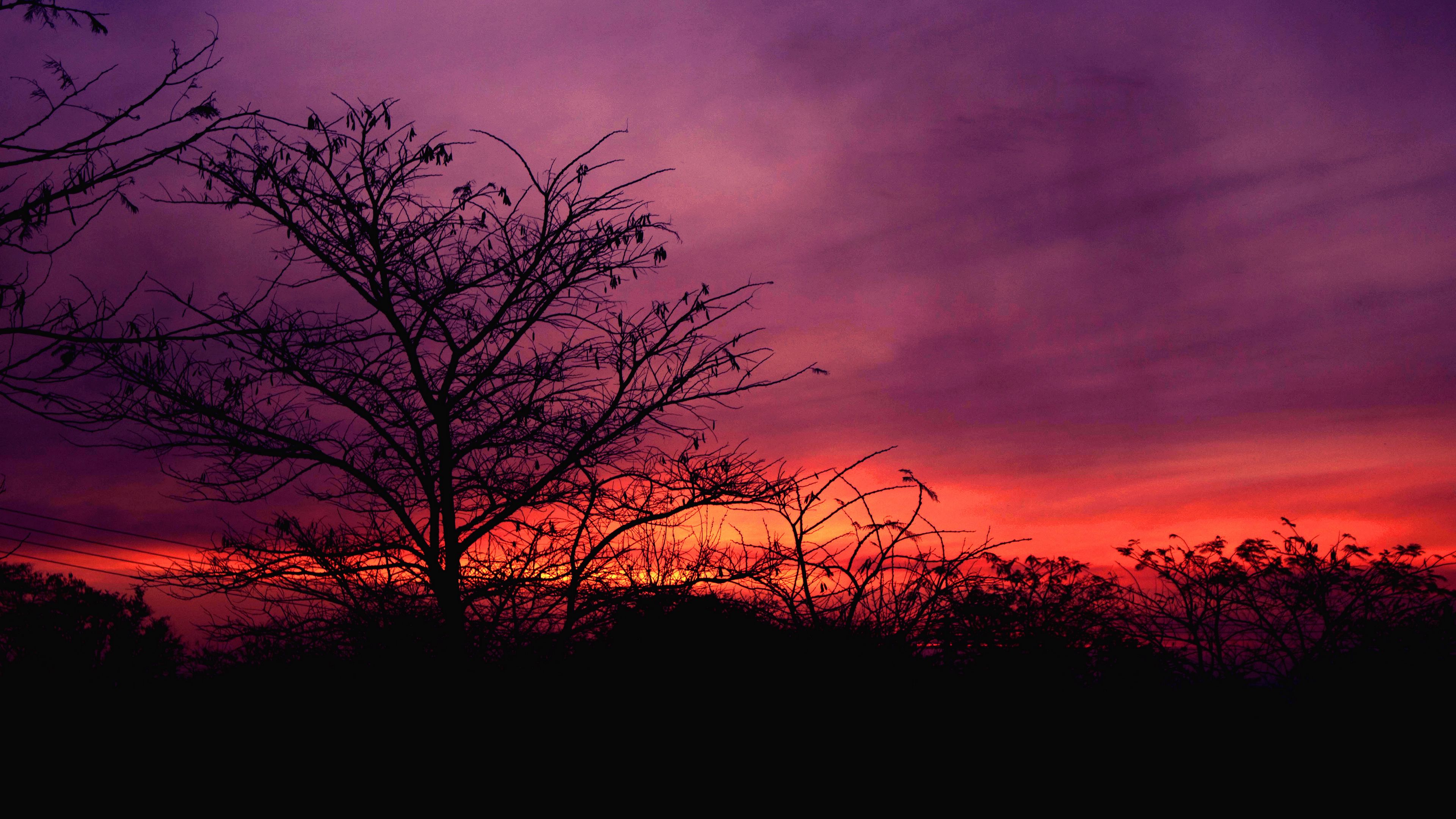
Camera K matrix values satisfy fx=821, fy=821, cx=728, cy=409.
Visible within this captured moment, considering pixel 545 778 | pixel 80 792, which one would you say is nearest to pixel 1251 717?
pixel 545 778

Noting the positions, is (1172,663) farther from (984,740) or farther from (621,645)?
(621,645)

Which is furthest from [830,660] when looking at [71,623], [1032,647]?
[71,623]

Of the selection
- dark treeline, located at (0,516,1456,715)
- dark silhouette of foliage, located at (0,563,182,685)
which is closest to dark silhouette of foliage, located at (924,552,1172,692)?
dark treeline, located at (0,516,1456,715)

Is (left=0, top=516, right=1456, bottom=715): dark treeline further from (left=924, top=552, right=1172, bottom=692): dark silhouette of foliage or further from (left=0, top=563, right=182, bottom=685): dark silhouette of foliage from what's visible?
(left=0, top=563, right=182, bottom=685): dark silhouette of foliage

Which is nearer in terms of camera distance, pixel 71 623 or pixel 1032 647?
pixel 1032 647

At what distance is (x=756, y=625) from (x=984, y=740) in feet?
5.79

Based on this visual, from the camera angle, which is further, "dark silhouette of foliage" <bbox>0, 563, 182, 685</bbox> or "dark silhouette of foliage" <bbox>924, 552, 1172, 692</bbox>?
"dark silhouette of foliage" <bbox>0, 563, 182, 685</bbox>

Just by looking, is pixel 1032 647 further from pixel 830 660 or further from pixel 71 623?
pixel 71 623

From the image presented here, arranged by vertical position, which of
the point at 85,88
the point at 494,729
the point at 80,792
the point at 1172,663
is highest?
the point at 85,88

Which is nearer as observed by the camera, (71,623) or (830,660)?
(830,660)

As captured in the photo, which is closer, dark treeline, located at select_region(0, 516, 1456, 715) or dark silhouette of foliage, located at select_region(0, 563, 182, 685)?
dark treeline, located at select_region(0, 516, 1456, 715)

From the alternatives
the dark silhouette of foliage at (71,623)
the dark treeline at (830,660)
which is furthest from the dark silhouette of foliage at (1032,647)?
the dark silhouette of foliage at (71,623)

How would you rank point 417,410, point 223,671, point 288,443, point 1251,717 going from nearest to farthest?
1. point 1251,717
2. point 223,671
3. point 288,443
4. point 417,410

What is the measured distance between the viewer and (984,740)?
511 cm
